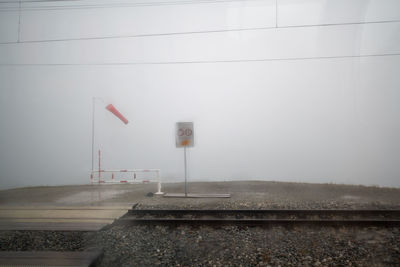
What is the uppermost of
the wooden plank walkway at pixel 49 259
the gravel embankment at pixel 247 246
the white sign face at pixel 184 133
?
the white sign face at pixel 184 133

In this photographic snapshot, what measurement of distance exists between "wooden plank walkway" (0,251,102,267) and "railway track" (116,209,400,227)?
144cm

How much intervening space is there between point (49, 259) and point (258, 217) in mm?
3849

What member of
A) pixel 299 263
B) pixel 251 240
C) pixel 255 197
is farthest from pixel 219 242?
pixel 255 197

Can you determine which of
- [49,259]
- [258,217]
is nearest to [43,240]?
[49,259]

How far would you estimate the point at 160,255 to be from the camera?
2861mm

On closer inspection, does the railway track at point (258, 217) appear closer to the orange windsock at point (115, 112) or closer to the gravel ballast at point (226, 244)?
the gravel ballast at point (226, 244)

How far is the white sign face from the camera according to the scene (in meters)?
5.98

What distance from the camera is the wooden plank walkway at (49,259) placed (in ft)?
7.70

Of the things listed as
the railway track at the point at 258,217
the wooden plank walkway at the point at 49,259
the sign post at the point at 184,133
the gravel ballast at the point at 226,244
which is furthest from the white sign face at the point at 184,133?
the wooden plank walkway at the point at 49,259

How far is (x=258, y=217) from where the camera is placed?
4383 mm

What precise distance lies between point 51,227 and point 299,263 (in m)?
4.43

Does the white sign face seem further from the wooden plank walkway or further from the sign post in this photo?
the wooden plank walkway

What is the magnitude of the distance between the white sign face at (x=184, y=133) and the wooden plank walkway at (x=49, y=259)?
149 inches

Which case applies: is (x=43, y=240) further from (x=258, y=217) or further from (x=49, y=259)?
(x=258, y=217)
